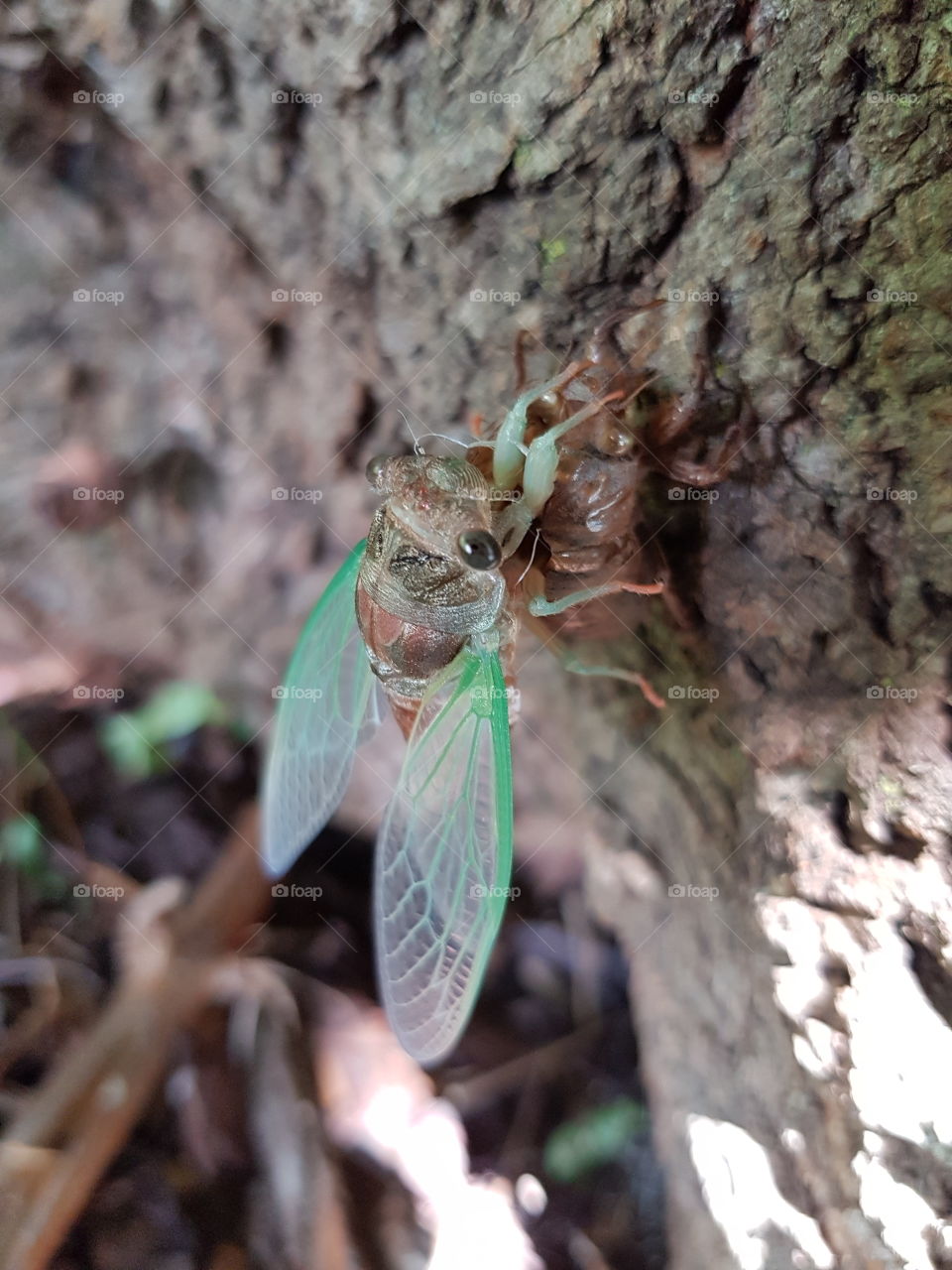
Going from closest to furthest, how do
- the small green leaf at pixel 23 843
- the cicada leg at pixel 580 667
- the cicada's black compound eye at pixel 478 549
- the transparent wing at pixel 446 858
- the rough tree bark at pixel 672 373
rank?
Result: the rough tree bark at pixel 672 373 → the cicada's black compound eye at pixel 478 549 → the transparent wing at pixel 446 858 → the cicada leg at pixel 580 667 → the small green leaf at pixel 23 843

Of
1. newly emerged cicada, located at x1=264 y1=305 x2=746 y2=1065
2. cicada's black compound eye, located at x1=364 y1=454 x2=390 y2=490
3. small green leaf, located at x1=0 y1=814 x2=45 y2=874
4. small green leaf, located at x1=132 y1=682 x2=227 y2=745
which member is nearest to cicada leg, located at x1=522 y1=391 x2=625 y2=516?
newly emerged cicada, located at x1=264 y1=305 x2=746 y2=1065

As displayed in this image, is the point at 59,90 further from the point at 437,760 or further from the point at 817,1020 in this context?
the point at 817,1020

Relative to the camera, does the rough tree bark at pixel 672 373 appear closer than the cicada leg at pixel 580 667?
Yes

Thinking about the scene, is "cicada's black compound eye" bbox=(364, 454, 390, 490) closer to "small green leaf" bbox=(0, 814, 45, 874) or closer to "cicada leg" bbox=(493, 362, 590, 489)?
"cicada leg" bbox=(493, 362, 590, 489)

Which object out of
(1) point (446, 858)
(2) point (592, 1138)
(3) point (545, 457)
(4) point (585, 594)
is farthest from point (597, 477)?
(2) point (592, 1138)

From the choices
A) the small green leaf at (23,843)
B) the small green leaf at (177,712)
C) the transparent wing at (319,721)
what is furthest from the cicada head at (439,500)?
the small green leaf at (23,843)

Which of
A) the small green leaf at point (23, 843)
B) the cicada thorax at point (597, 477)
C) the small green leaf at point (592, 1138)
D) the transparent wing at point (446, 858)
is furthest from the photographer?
the small green leaf at point (23, 843)

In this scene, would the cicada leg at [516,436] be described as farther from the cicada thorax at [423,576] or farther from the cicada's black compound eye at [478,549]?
the cicada's black compound eye at [478,549]

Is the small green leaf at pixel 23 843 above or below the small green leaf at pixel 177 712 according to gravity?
below
